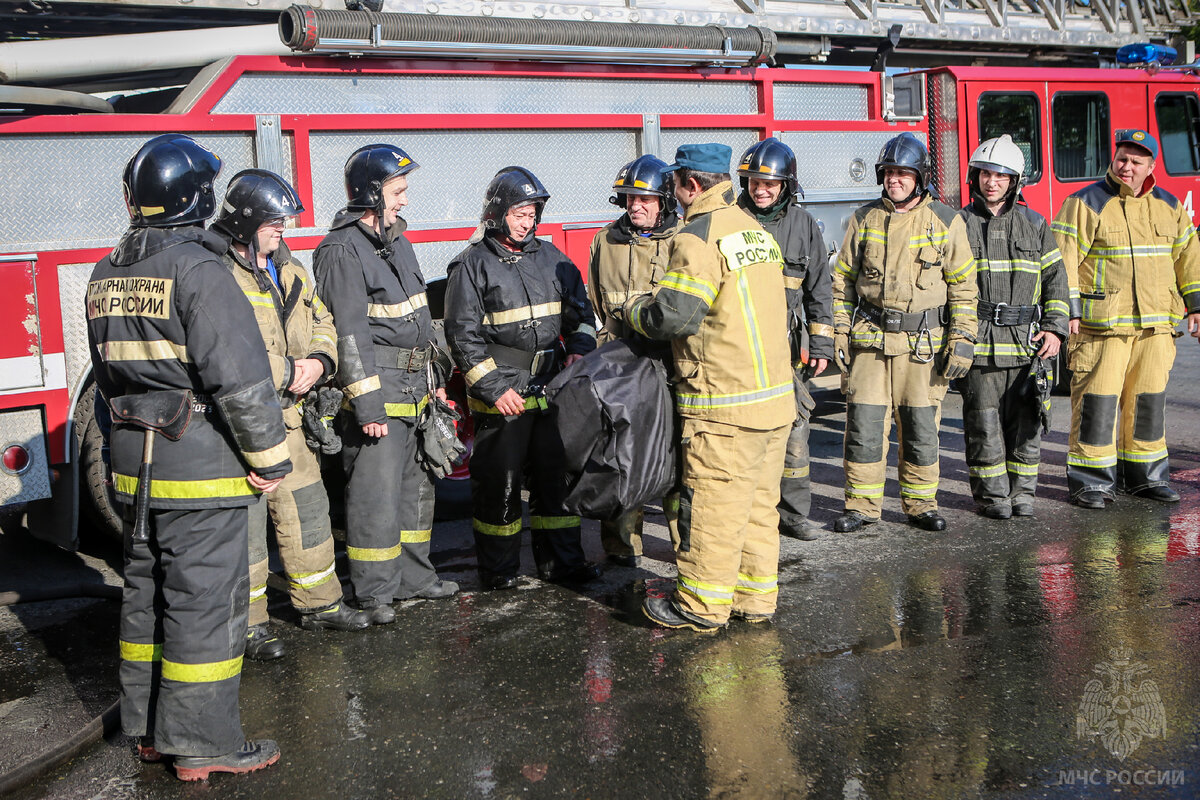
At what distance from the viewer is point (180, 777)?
311 cm

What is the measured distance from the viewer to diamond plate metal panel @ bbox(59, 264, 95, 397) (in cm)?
470

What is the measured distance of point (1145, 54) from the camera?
864 cm

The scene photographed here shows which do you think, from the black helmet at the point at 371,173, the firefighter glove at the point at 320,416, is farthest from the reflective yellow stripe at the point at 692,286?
the firefighter glove at the point at 320,416

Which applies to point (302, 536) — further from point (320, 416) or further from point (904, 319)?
point (904, 319)

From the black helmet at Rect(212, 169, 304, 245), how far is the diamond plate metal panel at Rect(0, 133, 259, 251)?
1265mm

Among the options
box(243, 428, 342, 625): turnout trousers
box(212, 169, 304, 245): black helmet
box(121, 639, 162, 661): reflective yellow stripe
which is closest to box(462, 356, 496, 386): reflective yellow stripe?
box(243, 428, 342, 625): turnout trousers

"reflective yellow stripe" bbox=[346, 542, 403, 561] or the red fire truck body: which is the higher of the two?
the red fire truck body

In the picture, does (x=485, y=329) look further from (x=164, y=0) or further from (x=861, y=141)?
(x=861, y=141)

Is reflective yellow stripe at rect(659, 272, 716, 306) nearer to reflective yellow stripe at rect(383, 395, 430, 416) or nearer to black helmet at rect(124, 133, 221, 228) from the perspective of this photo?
reflective yellow stripe at rect(383, 395, 430, 416)

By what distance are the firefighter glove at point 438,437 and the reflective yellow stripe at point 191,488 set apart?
1.36 metres

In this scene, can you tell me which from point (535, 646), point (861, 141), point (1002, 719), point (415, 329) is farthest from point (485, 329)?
point (861, 141)

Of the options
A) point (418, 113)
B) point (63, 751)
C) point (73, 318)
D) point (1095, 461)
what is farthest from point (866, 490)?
point (73, 318)

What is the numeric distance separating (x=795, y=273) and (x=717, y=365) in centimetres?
165

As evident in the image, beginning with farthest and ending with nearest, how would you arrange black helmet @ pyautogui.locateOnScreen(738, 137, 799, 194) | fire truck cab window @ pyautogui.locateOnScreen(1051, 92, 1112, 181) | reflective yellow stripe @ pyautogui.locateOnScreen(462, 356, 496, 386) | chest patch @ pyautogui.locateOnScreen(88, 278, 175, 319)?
fire truck cab window @ pyautogui.locateOnScreen(1051, 92, 1112, 181) < black helmet @ pyautogui.locateOnScreen(738, 137, 799, 194) < reflective yellow stripe @ pyautogui.locateOnScreen(462, 356, 496, 386) < chest patch @ pyautogui.locateOnScreen(88, 278, 175, 319)
